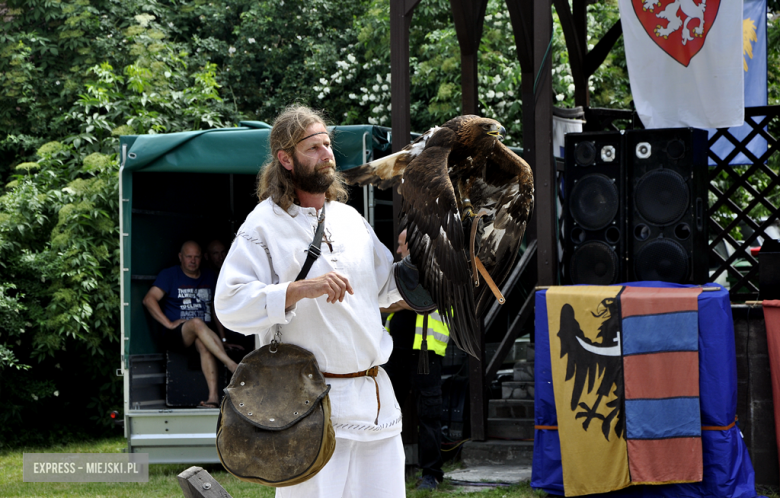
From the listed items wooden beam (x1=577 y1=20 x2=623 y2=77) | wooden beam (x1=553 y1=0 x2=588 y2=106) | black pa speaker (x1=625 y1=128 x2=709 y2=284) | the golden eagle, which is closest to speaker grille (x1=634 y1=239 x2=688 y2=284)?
black pa speaker (x1=625 y1=128 x2=709 y2=284)

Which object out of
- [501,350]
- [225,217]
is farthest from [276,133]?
[225,217]

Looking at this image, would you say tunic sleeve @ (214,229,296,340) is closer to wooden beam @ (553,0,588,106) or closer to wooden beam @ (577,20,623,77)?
wooden beam @ (553,0,588,106)

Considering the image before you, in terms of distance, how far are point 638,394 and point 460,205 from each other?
86.6 inches

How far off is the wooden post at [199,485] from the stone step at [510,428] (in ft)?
11.4

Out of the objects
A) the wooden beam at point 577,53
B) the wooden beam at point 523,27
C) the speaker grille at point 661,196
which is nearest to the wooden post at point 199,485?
the speaker grille at point 661,196

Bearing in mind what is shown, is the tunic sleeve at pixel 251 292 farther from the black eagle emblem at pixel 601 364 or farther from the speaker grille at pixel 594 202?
the speaker grille at pixel 594 202

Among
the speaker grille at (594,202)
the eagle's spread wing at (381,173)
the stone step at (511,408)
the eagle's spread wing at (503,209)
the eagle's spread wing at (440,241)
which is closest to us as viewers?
the eagle's spread wing at (440,241)

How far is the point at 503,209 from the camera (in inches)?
104

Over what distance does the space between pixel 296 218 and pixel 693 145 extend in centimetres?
319

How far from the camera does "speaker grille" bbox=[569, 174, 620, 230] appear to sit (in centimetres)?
478

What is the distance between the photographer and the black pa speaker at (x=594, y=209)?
473cm

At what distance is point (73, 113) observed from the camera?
27.1ft

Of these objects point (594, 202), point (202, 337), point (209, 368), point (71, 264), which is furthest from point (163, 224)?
point (594, 202)

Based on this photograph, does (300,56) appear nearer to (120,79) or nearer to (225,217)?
(120,79)
